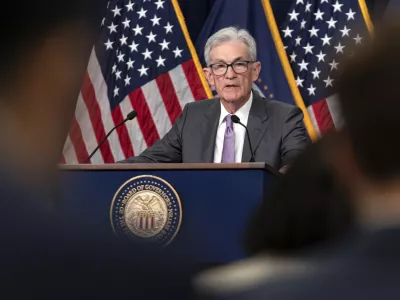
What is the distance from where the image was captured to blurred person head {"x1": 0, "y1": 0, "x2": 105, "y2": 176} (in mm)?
487

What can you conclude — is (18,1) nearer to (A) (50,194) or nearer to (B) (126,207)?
(A) (50,194)

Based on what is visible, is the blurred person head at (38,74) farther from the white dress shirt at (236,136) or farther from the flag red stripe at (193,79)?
the flag red stripe at (193,79)

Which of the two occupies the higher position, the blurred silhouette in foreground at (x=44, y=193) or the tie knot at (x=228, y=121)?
the tie knot at (x=228, y=121)

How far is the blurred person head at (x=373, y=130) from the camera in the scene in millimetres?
520

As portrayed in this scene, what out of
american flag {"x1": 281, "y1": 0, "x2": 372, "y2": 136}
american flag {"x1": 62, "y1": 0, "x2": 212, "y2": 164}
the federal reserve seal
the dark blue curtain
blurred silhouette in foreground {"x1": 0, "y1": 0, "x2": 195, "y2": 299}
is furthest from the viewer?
the dark blue curtain

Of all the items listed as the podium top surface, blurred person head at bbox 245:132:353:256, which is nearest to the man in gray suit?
the podium top surface

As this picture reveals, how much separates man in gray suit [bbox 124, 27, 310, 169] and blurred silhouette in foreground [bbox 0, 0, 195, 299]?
151 inches

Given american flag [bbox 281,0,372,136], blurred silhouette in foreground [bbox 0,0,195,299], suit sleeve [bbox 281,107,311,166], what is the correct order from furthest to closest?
american flag [bbox 281,0,372,136], suit sleeve [bbox 281,107,311,166], blurred silhouette in foreground [bbox 0,0,195,299]

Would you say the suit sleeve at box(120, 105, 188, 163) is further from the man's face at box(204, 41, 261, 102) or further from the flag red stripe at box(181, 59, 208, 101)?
the flag red stripe at box(181, 59, 208, 101)

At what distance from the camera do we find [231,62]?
16.1ft

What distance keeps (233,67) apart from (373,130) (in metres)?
4.40

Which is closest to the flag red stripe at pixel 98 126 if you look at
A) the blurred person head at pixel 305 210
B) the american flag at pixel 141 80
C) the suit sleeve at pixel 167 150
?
the american flag at pixel 141 80

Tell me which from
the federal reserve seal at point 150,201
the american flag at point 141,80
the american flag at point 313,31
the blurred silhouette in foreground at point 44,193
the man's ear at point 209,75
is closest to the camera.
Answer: the blurred silhouette in foreground at point 44,193

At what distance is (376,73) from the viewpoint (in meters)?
0.53
